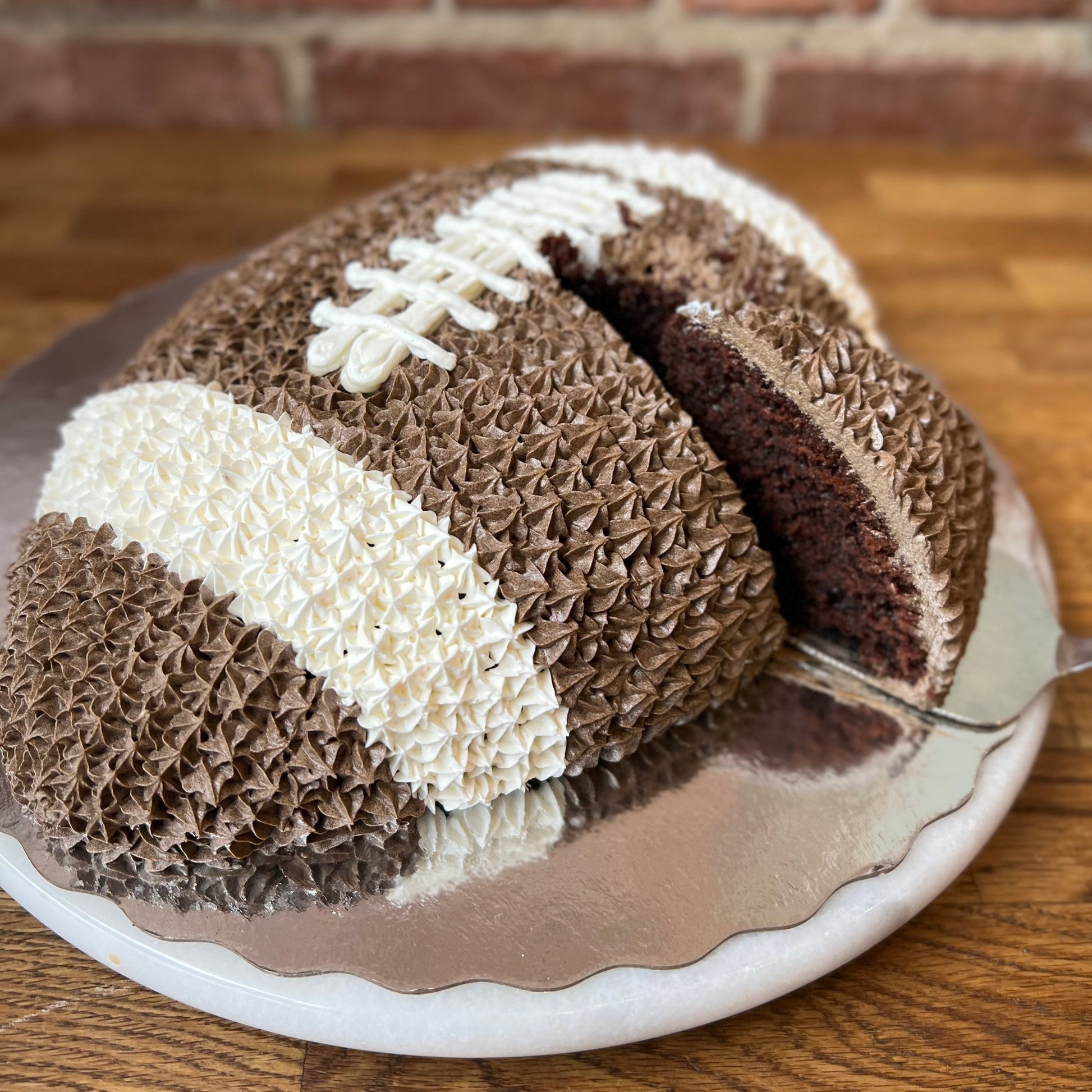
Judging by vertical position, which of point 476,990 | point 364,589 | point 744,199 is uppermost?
point 744,199

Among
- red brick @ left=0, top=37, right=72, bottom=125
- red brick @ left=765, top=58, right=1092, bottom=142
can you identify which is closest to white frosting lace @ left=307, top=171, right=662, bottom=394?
red brick @ left=765, top=58, right=1092, bottom=142

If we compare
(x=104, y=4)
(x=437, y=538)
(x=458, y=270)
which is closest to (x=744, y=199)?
(x=458, y=270)

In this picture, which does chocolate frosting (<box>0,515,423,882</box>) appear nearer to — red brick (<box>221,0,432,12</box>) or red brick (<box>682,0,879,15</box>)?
red brick (<box>221,0,432,12</box>)

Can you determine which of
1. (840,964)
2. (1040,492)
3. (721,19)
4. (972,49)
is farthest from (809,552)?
(972,49)

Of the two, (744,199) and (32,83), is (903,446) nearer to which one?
(744,199)

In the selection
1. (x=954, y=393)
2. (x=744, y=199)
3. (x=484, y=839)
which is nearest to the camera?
(x=484, y=839)

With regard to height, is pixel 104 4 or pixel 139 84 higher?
pixel 104 4

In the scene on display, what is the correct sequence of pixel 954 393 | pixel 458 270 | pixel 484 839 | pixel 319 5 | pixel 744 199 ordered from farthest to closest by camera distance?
pixel 319 5
pixel 954 393
pixel 744 199
pixel 458 270
pixel 484 839

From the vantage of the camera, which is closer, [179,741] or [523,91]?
[179,741]
